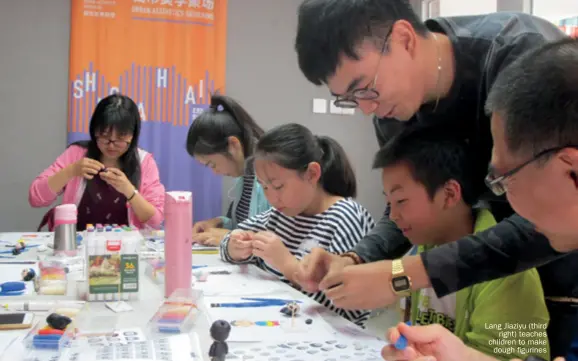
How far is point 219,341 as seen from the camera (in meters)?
0.85

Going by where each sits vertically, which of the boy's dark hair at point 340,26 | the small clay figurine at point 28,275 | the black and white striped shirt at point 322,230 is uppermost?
the boy's dark hair at point 340,26

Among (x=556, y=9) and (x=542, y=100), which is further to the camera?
(x=556, y=9)

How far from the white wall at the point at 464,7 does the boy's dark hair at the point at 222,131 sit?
4.79 feet

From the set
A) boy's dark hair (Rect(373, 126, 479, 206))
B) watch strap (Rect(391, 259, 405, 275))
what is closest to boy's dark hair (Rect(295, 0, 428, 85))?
boy's dark hair (Rect(373, 126, 479, 206))

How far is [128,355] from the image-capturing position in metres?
0.81

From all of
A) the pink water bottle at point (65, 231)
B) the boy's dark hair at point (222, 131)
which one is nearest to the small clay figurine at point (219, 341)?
the pink water bottle at point (65, 231)

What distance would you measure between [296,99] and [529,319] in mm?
2674

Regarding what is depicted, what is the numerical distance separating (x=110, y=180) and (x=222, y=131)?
558mm

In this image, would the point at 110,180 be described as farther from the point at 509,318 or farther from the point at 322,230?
the point at 509,318

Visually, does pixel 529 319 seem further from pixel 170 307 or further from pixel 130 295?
pixel 130 295

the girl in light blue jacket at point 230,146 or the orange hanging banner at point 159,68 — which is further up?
the orange hanging banner at point 159,68

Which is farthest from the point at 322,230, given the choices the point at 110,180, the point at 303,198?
the point at 110,180

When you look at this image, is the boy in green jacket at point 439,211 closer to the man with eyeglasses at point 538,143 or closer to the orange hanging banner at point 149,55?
the man with eyeglasses at point 538,143

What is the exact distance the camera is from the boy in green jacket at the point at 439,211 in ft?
3.01
